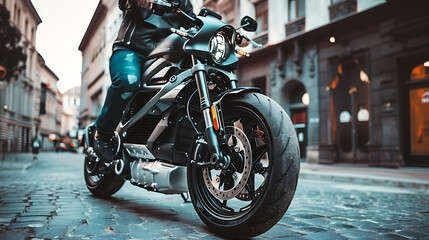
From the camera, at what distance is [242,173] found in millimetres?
2258

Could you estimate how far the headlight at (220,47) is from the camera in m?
2.65

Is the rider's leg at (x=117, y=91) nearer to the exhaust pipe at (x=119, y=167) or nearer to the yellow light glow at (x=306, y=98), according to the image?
the exhaust pipe at (x=119, y=167)

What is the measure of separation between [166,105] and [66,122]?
104m

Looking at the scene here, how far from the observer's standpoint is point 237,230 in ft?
7.08

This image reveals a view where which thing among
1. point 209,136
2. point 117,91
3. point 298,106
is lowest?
point 209,136

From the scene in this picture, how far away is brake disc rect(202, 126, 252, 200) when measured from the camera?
2215 mm

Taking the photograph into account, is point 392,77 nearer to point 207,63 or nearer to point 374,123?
point 374,123

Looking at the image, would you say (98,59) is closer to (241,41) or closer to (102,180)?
(102,180)

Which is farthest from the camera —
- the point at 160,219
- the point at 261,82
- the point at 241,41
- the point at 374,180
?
the point at 261,82

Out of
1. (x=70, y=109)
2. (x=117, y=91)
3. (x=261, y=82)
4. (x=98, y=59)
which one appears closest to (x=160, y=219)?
(x=117, y=91)

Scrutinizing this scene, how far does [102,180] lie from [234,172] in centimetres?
214

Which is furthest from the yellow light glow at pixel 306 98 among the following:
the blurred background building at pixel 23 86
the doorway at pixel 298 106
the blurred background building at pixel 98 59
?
the blurred background building at pixel 98 59

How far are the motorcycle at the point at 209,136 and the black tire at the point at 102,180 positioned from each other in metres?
0.58

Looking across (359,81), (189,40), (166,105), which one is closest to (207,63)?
(189,40)
